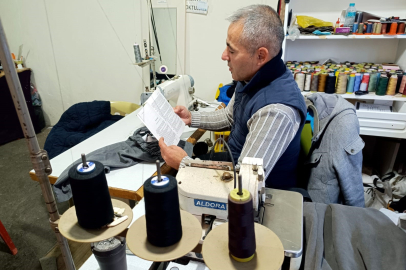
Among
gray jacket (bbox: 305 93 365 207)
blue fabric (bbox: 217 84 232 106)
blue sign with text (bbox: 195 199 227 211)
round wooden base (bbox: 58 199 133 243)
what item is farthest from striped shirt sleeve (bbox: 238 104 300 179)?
blue fabric (bbox: 217 84 232 106)

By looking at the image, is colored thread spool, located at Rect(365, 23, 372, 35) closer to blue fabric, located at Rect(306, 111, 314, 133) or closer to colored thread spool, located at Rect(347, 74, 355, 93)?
colored thread spool, located at Rect(347, 74, 355, 93)

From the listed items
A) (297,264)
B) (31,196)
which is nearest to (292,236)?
(297,264)

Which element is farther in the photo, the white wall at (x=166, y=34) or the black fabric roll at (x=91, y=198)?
the white wall at (x=166, y=34)

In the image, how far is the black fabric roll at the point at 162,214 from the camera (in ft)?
1.74

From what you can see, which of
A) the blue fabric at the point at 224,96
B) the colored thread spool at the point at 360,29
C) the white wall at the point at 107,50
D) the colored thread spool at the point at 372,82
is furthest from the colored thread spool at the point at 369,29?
the blue fabric at the point at 224,96

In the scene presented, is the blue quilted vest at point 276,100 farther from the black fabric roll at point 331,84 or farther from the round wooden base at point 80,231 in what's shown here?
the black fabric roll at point 331,84

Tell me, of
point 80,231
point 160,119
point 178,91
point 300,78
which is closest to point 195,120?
point 178,91

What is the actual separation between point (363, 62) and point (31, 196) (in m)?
3.06

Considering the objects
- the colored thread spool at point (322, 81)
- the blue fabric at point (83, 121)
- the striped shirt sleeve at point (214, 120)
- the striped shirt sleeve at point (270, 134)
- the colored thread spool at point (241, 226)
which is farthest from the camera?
the colored thread spool at point (322, 81)

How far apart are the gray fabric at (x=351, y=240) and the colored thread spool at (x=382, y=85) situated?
1469 mm

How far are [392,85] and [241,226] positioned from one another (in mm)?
2069

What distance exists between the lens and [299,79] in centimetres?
217

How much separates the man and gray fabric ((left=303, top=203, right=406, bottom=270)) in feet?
0.95

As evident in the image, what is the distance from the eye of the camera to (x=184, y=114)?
67.2 inches
